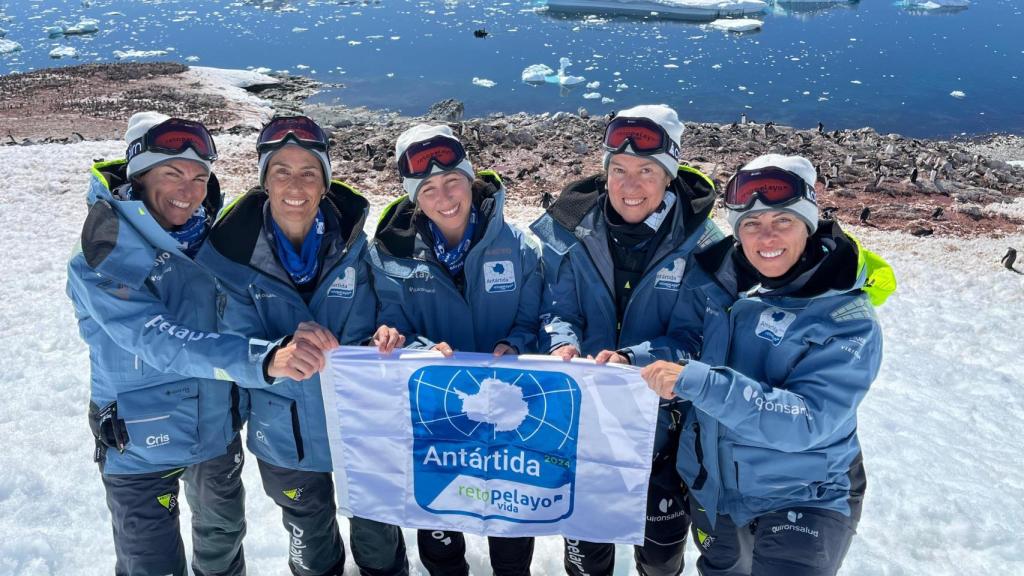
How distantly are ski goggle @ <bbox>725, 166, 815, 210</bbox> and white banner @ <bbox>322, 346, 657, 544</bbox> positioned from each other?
94 cm

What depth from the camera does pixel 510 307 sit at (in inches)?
145

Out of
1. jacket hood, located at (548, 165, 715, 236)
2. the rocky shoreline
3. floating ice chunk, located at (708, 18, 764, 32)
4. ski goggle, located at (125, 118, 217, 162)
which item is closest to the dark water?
floating ice chunk, located at (708, 18, 764, 32)

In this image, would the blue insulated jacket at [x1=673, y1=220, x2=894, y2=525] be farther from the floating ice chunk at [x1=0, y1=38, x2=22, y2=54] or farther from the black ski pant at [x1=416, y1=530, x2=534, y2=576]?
the floating ice chunk at [x1=0, y1=38, x2=22, y2=54]

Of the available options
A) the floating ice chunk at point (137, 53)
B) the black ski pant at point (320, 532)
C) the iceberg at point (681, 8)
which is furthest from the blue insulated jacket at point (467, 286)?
the iceberg at point (681, 8)

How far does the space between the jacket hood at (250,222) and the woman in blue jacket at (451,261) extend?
0.15 metres

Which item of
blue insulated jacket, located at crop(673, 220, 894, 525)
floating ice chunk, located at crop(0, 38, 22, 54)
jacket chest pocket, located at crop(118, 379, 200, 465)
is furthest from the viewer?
floating ice chunk, located at crop(0, 38, 22, 54)

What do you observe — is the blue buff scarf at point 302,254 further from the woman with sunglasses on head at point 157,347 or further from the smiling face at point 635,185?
the smiling face at point 635,185

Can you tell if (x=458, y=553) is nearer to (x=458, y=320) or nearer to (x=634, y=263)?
(x=458, y=320)

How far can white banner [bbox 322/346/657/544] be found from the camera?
3354 millimetres

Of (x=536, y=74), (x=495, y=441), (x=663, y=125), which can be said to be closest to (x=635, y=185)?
(x=663, y=125)

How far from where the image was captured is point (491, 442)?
3523 millimetres

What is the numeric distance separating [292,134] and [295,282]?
2.41 ft

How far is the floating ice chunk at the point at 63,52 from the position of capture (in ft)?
137

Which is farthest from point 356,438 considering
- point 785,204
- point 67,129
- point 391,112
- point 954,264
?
point 391,112
